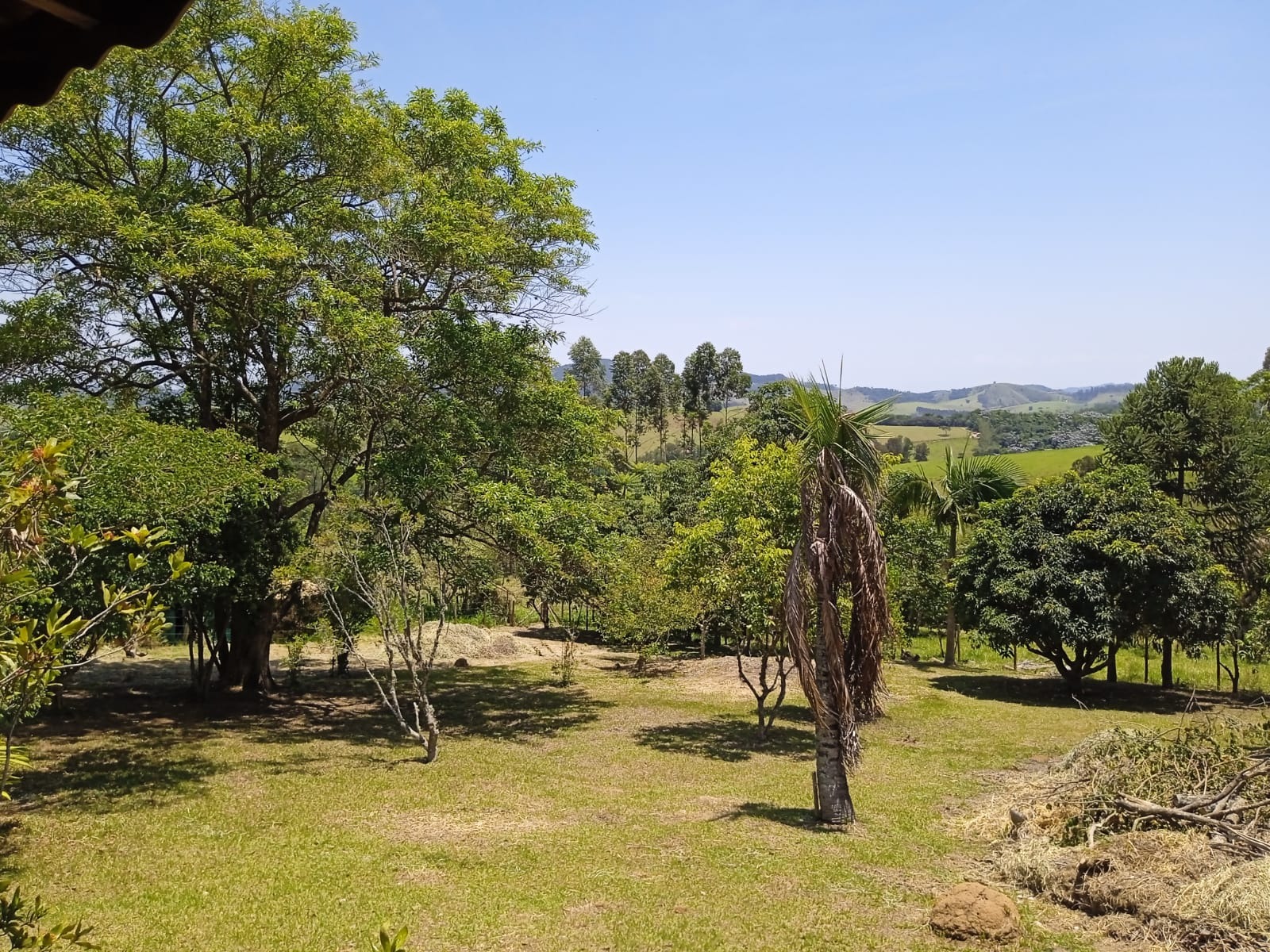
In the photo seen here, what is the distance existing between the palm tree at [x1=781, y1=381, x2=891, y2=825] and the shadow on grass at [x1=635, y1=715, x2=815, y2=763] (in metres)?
5.14

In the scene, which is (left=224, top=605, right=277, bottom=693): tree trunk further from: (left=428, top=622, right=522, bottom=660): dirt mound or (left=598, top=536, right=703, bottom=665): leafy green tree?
(left=598, top=536, right=703, bottom=665): leafy green tree

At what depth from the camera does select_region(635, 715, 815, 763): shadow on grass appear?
54.0ft

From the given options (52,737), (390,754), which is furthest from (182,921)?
(52,737)

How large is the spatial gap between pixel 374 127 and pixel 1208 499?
24291mm

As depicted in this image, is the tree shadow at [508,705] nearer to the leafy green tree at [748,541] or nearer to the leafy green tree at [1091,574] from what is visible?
the leafy green tree at [748,541]

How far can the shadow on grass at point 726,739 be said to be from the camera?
648 inches

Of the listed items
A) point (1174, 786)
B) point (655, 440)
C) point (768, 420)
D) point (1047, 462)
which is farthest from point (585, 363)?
point (1174, 786)

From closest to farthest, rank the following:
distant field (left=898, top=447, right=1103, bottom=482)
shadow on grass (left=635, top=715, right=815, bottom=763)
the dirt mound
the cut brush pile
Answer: the cut brush pile < shadow on grass (left=635, top=715, right=815, bottom=763) < the dirt mound < distant field (left=898, top=447, right=1103, bottom=482)

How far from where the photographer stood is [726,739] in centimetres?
1767

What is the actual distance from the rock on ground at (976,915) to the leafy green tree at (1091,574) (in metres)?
15.4

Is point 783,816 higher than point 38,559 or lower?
lower

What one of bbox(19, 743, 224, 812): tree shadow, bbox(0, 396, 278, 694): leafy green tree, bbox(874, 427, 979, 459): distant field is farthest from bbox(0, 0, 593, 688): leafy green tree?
bbox(874, 427, 979, 459): distant field

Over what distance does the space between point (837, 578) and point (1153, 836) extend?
4.32 m

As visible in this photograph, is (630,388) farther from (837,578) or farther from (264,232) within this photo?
(837,578)
